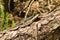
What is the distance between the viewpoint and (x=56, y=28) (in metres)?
1.21

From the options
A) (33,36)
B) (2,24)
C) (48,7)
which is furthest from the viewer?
(2,24)

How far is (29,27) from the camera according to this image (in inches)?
47.7

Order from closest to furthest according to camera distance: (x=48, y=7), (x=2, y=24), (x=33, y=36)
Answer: (x=33, y=36), (x=48, y=7), (x=2, y=24)

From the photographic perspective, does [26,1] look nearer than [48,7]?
No

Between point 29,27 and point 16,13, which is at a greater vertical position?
point 29,27

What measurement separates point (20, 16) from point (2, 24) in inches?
9.6

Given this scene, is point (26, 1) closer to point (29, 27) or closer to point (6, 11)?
point (6, 11)

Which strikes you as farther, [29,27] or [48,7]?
[48,7]

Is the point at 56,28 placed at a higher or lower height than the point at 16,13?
higher

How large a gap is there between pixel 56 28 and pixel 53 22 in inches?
2.1

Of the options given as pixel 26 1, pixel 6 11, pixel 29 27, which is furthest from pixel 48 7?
pixel 29 27

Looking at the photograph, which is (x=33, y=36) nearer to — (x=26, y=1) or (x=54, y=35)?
(x=54, y=35)

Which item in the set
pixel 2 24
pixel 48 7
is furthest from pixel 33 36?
pixel 2 24

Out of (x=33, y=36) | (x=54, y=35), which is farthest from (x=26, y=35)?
(x=54, y=35)
